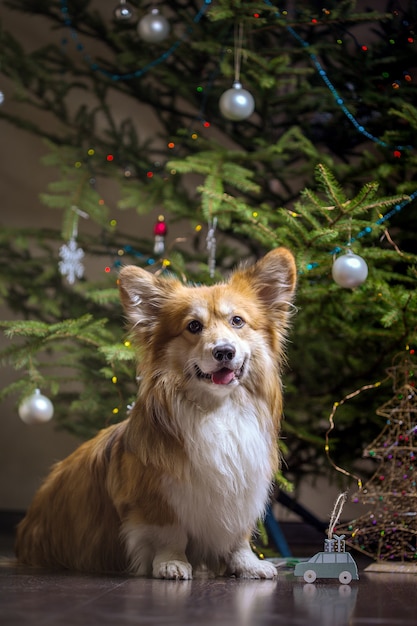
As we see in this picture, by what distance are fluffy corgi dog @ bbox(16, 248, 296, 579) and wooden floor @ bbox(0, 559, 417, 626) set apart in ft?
0.45

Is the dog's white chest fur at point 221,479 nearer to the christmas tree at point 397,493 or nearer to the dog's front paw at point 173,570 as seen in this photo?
the dog's front paw at point 173,570

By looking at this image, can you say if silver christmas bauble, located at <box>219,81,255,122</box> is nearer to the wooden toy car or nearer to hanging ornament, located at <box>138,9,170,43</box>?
hanging ornament, located at <box>138,9,170,43</box>

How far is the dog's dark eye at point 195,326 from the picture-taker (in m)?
2.38

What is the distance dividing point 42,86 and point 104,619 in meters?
2.73

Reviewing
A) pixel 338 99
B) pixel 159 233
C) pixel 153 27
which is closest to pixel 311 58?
pixel 338 99

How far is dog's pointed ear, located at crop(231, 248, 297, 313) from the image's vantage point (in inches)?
99.9

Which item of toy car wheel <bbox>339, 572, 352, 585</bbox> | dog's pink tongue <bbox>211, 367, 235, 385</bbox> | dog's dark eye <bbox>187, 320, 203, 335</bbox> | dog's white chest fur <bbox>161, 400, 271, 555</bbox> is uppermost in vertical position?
dog's dark eye <bbox>187, 320, 203, 335</bbox>

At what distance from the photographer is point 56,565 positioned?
8.71 ft

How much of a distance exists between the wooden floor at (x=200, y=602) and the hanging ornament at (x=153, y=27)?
83.1 inches

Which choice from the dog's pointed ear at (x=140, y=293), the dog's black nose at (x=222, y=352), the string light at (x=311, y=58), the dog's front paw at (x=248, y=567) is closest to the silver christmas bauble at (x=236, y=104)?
the string light at (x=311, y=58)

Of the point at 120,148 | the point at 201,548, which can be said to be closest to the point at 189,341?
the point at 201,548

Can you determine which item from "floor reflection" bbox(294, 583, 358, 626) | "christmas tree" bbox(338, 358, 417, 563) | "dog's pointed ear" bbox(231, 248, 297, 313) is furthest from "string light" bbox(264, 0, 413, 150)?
"floor reflection" bbox(294, 583, 358, 626)

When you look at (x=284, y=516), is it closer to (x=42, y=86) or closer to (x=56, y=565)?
(x=56, y=565)

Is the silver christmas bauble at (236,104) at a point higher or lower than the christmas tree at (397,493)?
higher
